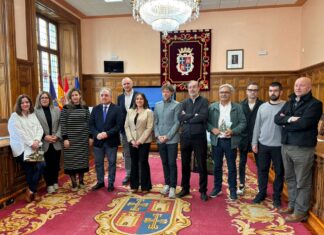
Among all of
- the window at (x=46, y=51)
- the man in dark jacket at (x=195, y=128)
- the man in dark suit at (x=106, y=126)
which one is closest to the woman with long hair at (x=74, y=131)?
the man in dark suit at (x=106, y=126)

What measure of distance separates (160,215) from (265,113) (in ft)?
5.46

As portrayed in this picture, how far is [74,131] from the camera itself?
11.9ft

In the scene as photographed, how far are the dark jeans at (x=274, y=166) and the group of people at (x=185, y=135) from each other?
0.01 meters

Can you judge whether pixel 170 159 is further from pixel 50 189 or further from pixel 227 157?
pixel 50 189

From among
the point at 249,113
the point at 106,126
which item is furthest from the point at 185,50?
the point at 106,126

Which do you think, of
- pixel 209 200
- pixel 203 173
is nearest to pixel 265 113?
pixel 203 173

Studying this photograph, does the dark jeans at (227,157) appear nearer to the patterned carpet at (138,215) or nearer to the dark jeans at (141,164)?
the patterned carpet at (138,215)

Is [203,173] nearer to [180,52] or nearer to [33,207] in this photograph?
[33,207]

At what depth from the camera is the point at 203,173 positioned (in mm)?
3301

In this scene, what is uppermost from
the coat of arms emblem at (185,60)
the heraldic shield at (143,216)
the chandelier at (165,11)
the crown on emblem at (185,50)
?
the chandelier at (165,11)

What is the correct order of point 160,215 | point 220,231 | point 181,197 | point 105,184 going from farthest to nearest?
1. point 105,184
2. point 181,197
3. point 160,215
4. point 220,231

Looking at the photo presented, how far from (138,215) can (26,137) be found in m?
1.67

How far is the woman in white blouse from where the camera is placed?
3.22 meters

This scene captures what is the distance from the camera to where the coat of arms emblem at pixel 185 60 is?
22.7ft
